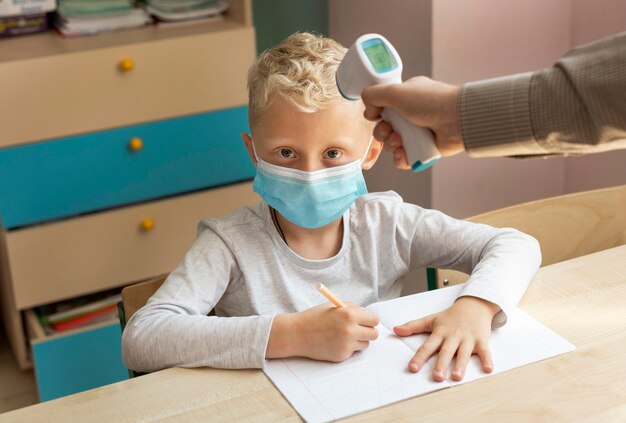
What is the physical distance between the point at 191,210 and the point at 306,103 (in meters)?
1.11

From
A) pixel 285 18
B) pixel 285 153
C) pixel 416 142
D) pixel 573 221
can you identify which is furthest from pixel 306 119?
pixel 285 18

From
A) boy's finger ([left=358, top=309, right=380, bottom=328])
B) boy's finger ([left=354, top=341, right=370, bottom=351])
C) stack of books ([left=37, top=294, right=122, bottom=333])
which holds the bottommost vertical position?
stack of books ([left=37, top=294, right=122, bottom=333])

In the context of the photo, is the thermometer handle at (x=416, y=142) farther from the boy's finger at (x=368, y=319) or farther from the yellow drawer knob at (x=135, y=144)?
the yellow drawer knob at (x=135, y=144)

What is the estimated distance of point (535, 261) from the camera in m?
1.49

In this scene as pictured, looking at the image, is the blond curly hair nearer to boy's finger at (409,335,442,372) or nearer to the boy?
the boy

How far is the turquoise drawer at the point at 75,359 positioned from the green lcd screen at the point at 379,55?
1408 millimetres

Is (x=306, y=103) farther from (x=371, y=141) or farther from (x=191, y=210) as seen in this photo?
(x=191, y=210)

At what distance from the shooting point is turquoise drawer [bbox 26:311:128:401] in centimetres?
240

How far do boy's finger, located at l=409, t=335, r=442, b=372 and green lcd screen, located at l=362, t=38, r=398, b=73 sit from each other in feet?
1.19

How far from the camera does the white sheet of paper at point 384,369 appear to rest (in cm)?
116

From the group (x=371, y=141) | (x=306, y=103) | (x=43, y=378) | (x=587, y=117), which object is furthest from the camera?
(x=43, y=378)

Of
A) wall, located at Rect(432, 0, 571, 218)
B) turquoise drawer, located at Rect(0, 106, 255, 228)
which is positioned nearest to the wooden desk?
wall, located at Rect(432, 0, 571, 218)

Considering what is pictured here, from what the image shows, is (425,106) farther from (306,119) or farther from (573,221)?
(573,221)

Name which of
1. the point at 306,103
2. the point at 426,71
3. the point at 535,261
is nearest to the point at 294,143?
the point at 306,103
